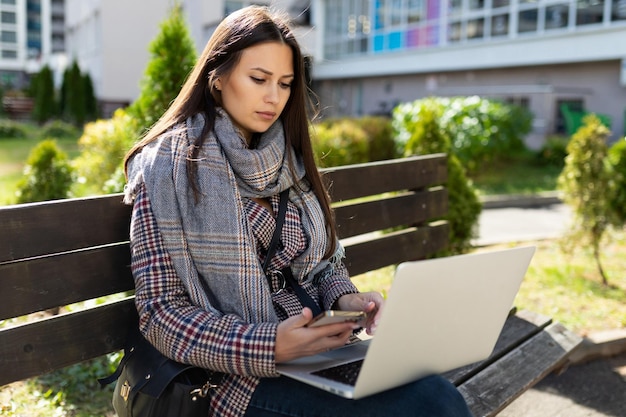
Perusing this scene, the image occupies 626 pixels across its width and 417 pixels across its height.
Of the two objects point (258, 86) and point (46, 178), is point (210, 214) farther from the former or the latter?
point (46, 178)

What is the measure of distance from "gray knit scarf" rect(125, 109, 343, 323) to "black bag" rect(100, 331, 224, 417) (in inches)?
7.3

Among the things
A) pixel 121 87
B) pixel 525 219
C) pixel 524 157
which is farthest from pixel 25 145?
pixel 525 219

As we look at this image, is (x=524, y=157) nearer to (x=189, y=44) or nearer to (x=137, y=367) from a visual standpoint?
(x=189, y=44)

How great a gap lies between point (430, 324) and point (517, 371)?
1.44 m

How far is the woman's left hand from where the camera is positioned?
87.5 inches

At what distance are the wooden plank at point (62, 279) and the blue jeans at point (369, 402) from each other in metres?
0.68

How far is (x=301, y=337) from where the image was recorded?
1875 mm

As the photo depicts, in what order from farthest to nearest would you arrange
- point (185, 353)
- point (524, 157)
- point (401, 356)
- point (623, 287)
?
point (524, 157) → point (623, 287) → point (185, 353) → point (401, 356)

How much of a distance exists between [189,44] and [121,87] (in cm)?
2672

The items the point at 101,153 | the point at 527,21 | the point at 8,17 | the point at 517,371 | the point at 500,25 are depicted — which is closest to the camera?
the point at 517,371

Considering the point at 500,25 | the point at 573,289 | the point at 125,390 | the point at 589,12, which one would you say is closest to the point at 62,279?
the point at 125,390

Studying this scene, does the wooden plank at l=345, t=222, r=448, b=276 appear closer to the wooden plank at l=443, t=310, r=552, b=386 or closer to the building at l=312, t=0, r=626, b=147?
the wooden plank at l=443, t=310, r=552, b=386

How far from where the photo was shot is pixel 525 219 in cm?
965

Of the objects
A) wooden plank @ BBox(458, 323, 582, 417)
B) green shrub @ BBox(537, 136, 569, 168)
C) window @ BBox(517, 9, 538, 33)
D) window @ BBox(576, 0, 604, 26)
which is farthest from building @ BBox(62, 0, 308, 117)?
wooden plank @ BBox(458, 323, 582, 417)
